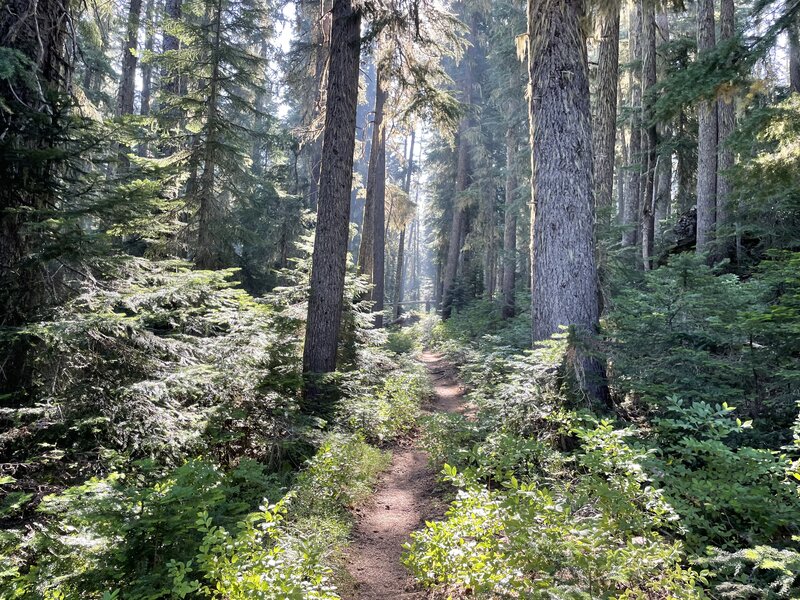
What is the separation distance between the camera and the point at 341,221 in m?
7.80

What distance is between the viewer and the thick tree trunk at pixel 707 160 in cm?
1040

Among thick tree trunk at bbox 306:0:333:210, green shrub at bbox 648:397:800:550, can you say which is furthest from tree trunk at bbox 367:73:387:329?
green shrub at bbox 648:397:800:550

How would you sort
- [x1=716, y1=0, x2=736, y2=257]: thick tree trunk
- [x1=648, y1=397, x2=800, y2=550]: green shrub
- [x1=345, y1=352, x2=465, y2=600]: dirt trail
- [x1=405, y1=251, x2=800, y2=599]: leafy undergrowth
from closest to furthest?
[x1=405, y1=251, x2=800, y2=599]: leafy undergrowth < [x1=648, y1=397, x2=800, y2=550]: green shrub < [x1=345, y1=352, x2=465, y2=600]: dirt trail < [x1=716, y1=0, x2=736, y2=257]: thick tree trunk

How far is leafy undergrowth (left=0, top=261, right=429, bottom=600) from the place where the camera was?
2.85 m

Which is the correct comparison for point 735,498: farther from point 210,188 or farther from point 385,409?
point 210,188

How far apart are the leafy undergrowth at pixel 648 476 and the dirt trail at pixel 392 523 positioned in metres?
0.33

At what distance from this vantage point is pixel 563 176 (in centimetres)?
598

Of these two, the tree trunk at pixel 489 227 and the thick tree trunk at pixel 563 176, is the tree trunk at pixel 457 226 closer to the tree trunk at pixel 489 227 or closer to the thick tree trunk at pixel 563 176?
the tree trunk at pixel 489 227

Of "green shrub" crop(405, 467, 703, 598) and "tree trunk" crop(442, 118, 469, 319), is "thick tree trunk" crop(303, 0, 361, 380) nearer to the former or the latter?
"green shrub" crop(405, 467, 703, 598)

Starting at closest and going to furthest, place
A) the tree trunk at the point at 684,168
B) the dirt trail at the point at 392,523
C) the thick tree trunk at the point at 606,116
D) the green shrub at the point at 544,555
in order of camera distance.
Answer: the green shrub at the point at 544,555 < the dirt trail at the point at 392,523 < the thick tree trunk at the point at 606,116 < the tree trunk at the point at 684,168

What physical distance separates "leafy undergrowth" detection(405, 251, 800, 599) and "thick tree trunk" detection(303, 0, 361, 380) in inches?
118

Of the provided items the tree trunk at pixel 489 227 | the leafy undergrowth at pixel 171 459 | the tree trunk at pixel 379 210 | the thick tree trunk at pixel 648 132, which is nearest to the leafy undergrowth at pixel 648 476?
the leafy undergrowth at pixel 171 459

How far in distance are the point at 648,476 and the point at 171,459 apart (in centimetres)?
453

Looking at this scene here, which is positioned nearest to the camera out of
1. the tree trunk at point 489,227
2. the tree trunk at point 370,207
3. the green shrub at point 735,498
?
the green shrub at point 735,498
